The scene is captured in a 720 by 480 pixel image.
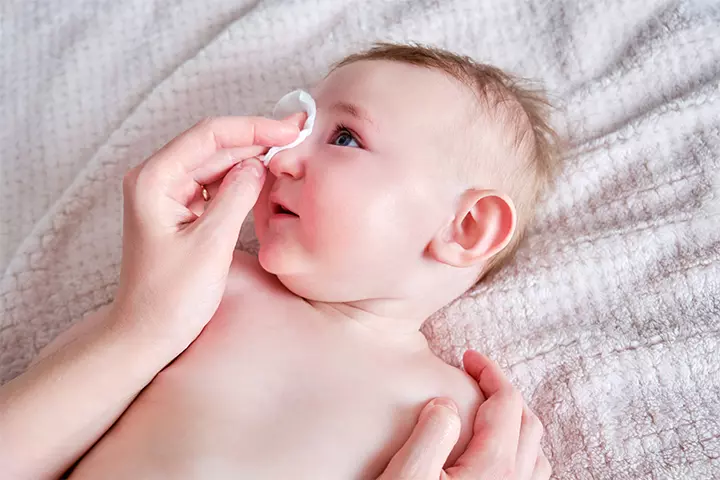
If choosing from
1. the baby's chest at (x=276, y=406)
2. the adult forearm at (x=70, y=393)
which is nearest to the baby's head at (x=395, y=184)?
the baby's chest at (x=276, y=406)

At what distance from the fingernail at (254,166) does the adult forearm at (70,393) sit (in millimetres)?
264

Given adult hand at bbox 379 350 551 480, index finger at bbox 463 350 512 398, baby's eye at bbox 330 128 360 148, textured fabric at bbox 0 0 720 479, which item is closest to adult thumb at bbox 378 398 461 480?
adult hand at bbox 379 350 551 480

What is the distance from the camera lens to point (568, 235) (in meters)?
1.37

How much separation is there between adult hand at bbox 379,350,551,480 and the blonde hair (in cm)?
24

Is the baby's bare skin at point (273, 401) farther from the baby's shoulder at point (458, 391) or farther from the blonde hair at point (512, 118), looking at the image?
the blonde hair at point (512, 118)

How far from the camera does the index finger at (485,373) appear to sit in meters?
1.16

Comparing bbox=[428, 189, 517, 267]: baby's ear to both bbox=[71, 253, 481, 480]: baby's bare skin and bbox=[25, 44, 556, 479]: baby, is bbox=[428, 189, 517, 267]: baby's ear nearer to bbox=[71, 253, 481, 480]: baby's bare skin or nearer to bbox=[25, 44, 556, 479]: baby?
bbox=[25, 44, 556, 479]: baby

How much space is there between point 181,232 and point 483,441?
1.73 ft

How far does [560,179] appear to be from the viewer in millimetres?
1392

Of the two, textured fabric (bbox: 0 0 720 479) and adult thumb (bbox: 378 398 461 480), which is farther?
textured fabric (bbox: 0 0 720 479)

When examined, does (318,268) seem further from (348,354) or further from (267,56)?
(267,56)

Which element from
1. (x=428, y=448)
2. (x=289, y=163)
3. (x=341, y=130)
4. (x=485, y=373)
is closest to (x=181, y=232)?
(x=289, y=163)

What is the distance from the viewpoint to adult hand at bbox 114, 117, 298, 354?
38.4 inches

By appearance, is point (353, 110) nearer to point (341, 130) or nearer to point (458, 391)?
point (341, 130)
